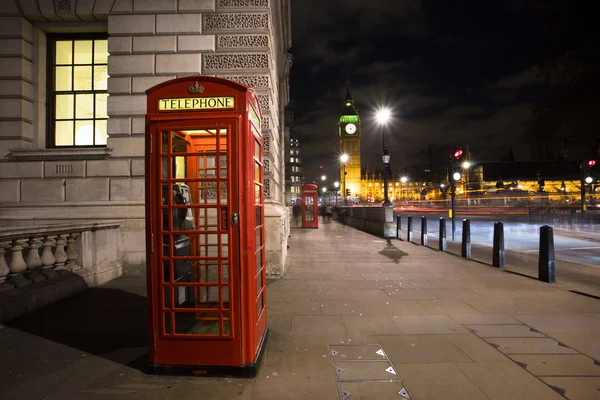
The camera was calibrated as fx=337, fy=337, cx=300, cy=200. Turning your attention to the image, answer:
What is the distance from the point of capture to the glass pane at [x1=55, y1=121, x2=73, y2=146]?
802cm

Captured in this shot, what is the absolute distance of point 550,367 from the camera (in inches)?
135

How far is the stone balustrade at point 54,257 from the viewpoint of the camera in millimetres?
4969

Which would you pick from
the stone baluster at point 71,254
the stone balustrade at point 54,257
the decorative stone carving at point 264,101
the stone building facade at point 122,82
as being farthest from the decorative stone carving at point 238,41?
the stone baluster at point 71,254

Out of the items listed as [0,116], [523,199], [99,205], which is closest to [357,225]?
[99,205]

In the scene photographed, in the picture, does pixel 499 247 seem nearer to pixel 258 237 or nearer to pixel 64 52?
pixel 258 237

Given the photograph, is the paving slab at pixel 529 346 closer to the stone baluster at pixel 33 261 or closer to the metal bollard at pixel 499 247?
the metal bollard at pixel 499 247

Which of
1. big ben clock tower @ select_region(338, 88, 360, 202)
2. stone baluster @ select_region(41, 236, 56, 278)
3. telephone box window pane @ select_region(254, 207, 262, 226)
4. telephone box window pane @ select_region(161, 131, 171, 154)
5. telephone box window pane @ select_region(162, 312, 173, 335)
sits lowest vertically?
telephone box window pane @ select_region(162, 312, 173, 335)

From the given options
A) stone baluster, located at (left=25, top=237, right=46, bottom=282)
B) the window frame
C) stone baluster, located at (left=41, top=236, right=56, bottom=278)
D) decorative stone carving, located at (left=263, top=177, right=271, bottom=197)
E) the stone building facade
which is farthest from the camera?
the window frame

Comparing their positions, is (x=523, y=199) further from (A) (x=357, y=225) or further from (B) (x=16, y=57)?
(B) (x=16, y=57)

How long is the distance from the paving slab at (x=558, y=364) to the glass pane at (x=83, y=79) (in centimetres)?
970

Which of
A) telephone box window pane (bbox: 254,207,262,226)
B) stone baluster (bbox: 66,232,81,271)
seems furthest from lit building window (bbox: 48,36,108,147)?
telephone box window pane (bbox: 254,207,262,226)

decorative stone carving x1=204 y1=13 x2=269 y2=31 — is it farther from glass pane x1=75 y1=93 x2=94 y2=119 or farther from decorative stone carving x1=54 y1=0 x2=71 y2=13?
glass pane x1=75 y1=93 x2=94 y2=119

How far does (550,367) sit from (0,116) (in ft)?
35.1

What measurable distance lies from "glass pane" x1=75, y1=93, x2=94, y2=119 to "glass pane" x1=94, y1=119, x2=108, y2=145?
0.26m
